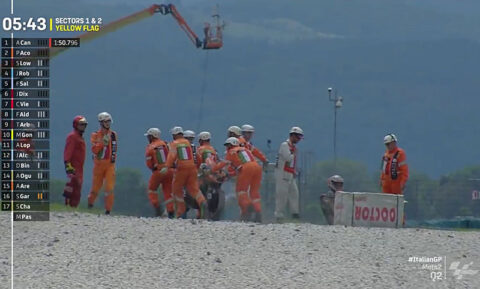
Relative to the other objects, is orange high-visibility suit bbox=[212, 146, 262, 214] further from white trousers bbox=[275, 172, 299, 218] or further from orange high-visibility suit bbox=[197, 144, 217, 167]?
white trousers bbox=[275, 172, 299, 218]

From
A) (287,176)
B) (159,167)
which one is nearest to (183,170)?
(159,167)

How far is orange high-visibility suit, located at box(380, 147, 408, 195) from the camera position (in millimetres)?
22156

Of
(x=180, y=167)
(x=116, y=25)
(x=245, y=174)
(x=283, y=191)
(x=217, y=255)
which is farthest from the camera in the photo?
(x=116, y=25)

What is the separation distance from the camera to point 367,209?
20.0 m

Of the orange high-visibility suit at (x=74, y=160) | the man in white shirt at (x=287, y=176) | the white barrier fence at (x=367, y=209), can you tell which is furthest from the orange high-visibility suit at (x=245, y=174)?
the orange high-visibility suit at (x=74, y=160)

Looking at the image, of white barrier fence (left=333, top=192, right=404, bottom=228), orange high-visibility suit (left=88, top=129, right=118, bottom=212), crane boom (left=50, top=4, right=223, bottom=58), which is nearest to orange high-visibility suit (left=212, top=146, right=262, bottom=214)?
orange high-visibility suit (left=88, top=129, right=118, bottom=212)

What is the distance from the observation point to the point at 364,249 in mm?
16203

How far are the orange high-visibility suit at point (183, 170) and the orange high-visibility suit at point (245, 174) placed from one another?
66cm

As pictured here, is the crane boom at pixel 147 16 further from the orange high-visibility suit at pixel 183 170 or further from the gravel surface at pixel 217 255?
the gravel surface at pixel 217 255

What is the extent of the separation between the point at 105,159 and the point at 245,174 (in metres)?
2.47

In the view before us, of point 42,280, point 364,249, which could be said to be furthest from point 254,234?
point 42,280

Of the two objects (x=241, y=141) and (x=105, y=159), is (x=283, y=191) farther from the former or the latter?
(x=105, y=159)

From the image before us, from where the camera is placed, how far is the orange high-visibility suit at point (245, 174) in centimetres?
2200

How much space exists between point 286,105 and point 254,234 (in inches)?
6929
